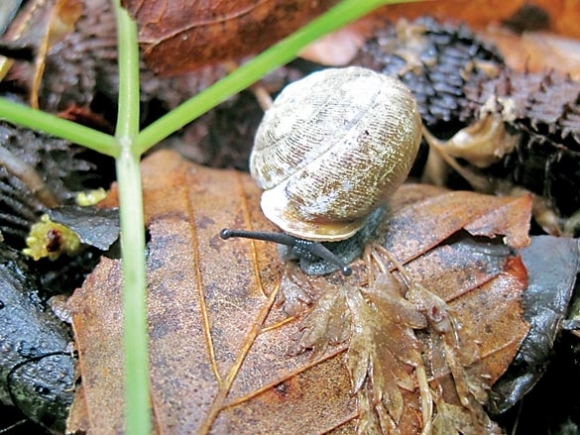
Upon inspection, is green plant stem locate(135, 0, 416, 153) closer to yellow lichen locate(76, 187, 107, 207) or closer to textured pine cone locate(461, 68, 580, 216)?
yellow lichen locate(76, 187, 107, 207)

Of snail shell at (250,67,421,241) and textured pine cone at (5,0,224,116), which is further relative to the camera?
textured pine cone at (5,0,224,116)

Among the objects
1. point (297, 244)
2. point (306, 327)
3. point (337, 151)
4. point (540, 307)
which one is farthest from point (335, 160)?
point (540, 307)

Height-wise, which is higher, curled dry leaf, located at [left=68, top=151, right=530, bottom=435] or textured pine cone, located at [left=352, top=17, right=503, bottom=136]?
textured pine cone, located at [left=352, top=17, right=503, bottom=136]

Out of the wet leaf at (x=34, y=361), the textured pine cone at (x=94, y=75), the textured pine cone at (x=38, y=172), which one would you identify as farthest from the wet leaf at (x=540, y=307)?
the textured pine cone at (x=38, y=172)

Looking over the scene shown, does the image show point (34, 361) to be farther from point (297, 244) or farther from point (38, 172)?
point (297, 244)

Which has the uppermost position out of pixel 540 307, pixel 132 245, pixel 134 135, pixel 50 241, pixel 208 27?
pixel 208 27

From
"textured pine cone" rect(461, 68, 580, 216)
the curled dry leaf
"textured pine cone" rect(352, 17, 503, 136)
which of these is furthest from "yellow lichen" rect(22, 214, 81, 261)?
"textured pine cone" rect(461, 68, 580, 216)

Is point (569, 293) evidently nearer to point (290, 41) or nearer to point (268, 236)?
point (268, 236)
